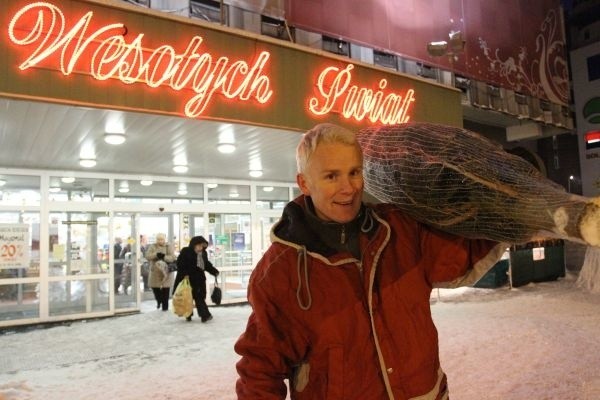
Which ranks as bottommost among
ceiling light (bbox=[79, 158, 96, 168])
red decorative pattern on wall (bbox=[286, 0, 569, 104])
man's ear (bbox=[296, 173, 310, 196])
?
man's ear (bbox=[296, 173, 310, 196])

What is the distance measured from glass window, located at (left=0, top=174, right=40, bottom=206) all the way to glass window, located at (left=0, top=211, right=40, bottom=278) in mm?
217

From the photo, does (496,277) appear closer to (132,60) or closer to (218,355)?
(218,355)

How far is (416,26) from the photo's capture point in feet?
29.7

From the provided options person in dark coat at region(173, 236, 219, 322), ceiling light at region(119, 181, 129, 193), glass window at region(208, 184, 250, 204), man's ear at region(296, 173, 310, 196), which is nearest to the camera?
man's ear at region(296, 173, 310, 196)

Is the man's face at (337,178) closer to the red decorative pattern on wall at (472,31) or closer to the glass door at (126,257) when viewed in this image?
the red decorative pattern on wall at (472,31)

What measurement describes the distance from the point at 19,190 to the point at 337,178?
879cm

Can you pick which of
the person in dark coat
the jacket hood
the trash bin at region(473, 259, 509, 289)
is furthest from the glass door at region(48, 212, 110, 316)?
the trash bin at region(473, 259, 509, 289)

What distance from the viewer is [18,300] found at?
812cm

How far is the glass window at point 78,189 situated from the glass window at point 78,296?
1675mm

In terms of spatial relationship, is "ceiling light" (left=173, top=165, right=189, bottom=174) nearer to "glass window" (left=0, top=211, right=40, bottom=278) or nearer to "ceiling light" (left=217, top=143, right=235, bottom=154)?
"ceiling light" (left=217, top=143, right=235, bottom=154)

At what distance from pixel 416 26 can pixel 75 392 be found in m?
8.64

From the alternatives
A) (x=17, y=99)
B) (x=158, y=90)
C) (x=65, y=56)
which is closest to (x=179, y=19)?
(x=158, y=90)

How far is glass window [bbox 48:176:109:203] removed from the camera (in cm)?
870

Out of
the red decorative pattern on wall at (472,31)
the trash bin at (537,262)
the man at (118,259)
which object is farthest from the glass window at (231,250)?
the trash bin at (537,262)
